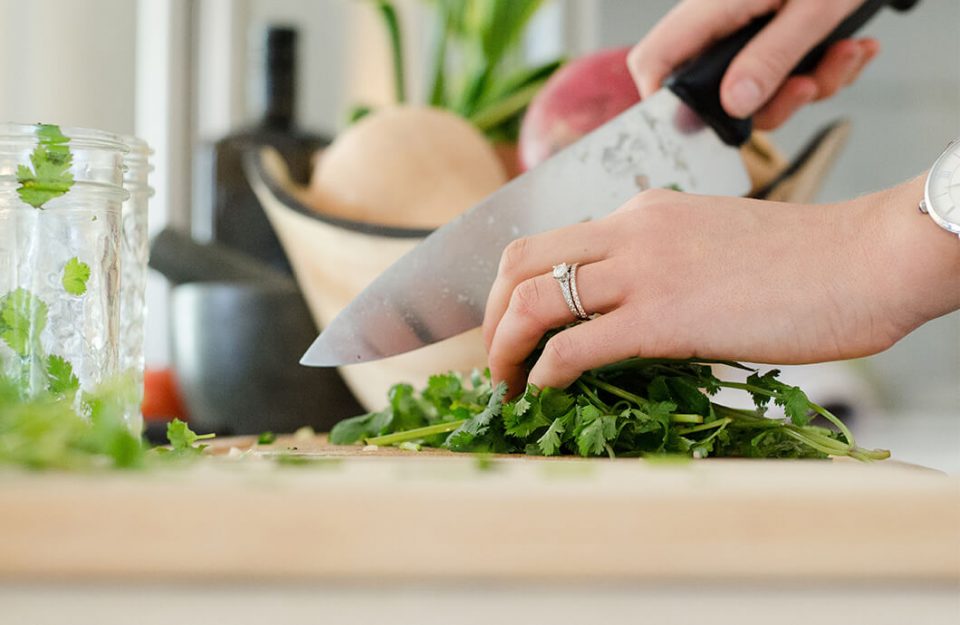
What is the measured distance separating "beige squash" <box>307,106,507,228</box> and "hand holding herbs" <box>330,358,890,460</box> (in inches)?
20.7

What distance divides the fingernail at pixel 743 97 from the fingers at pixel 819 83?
13 centimetres

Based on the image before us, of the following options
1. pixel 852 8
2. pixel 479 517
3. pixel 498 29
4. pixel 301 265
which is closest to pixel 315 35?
pixel 498 29

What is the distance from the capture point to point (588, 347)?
71 centimetres

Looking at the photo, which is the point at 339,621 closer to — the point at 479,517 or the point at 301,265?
the point at 479,517

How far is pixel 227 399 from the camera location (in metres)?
1.27

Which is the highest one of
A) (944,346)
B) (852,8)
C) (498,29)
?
(498,29)

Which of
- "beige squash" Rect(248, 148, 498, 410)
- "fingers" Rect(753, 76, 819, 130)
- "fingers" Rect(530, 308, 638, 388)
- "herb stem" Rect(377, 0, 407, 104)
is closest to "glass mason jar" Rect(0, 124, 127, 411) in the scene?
"fingers" Rect(530, 308, 638, 388)

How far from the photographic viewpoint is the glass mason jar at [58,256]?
641 mm

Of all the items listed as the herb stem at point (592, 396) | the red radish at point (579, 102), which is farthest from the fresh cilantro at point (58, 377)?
the red radish at point (579, 102)

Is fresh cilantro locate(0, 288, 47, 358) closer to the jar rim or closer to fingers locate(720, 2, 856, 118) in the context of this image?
the jar rim

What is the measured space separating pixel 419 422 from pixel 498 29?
125cm

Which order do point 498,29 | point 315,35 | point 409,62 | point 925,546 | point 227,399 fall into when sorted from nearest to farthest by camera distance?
point 925,546, point 227,399, point 498,29, point 315,35, point 409,62


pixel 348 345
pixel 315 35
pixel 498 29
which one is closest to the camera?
pixel 348 345

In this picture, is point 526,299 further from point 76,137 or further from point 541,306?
point 76,137
